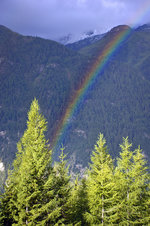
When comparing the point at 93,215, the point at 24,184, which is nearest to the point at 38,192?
the point at 24,184

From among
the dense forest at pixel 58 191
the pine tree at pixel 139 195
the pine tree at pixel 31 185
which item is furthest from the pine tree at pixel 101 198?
the pine tree at pixel 31 185

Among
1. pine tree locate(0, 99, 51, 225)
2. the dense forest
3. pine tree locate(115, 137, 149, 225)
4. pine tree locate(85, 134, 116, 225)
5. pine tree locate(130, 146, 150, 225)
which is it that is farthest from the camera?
pine tree locate(130, 146, 150, 225)

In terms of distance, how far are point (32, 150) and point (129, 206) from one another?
41.4 ft

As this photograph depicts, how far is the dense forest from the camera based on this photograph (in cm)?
2178

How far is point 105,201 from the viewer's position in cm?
2467

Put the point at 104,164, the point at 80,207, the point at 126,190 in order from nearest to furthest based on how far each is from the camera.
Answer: the point at 104,164, the point at 126,190, the point at 80,207

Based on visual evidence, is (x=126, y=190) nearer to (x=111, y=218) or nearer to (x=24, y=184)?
(x=111, y=218)

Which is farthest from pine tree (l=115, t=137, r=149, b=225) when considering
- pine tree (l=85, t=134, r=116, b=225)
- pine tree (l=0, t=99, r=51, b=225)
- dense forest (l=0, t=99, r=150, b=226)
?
pine tree (l=0, t=99, r=51, b=225)

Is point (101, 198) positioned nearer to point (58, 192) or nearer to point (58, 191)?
point (58, 191)

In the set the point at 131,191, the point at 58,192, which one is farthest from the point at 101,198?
the point at 131,191

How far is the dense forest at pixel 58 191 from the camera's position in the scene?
21781 mm

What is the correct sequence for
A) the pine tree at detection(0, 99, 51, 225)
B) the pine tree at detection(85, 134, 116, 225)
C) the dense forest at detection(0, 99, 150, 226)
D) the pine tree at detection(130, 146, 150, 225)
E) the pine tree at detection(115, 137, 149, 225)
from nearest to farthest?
the pine tree at detection(0, 99, 51, 225) < the dense forest at detection(0, 99, 150, 226) < the pine tree at detection(85, 134, 116, 225) < the pine tree at detection(115, 137, 149, 225) < the pine tree at detection(130, 146, 150, 225)

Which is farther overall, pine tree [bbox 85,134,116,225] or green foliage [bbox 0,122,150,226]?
pine tree [bbox 85,134,116,225]

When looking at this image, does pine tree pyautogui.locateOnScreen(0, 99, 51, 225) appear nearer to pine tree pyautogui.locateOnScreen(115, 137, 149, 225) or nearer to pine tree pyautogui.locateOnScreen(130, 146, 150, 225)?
pine tree pyautogui.locateOnScreen(115, 137, 149, 225)
